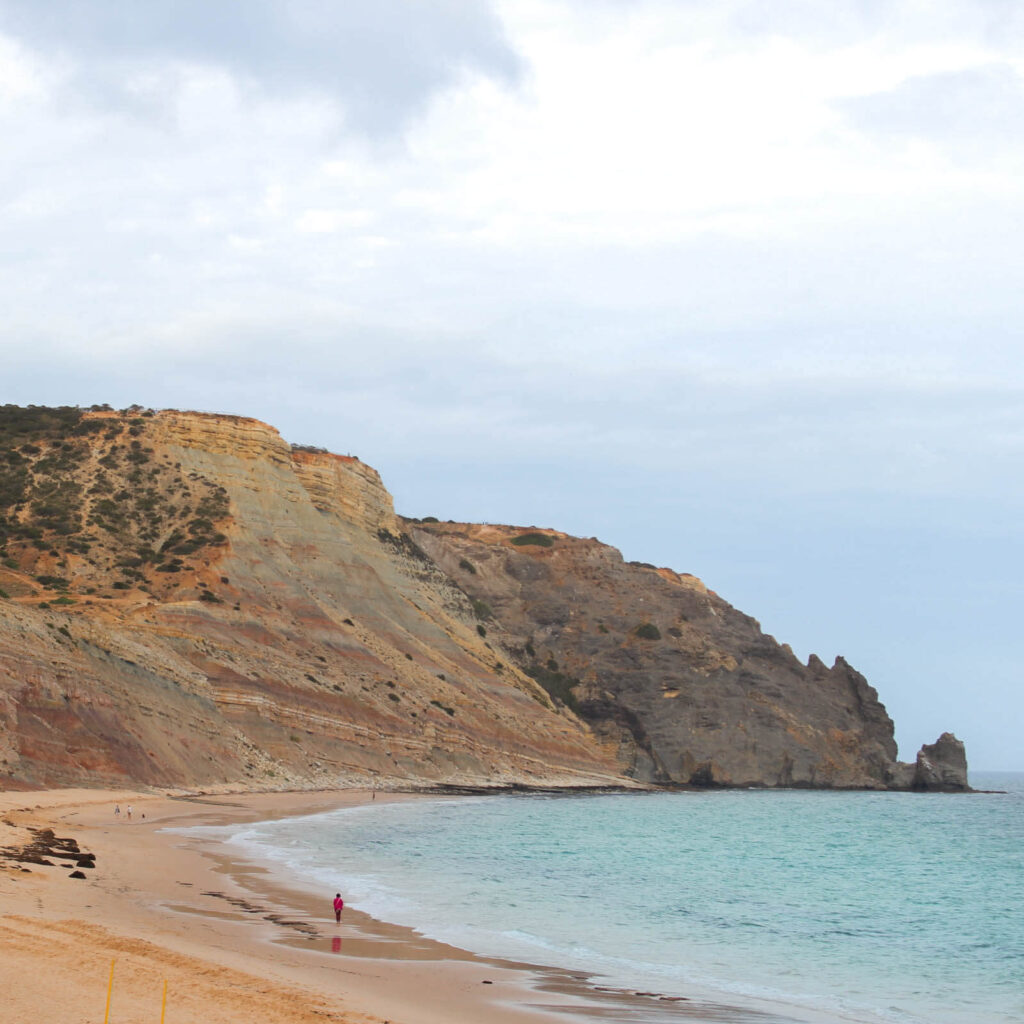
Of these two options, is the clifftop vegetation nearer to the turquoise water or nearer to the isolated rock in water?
the turquoise water

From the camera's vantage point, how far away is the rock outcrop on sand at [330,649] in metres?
46.6

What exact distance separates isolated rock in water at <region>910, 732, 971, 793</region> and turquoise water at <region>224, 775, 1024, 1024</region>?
2322 inches

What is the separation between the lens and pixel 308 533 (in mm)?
74562

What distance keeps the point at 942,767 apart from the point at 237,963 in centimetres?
10993

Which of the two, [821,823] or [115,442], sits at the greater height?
[115,442]

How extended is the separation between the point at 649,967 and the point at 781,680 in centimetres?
8870

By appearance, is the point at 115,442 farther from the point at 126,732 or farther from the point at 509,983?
the point at 509,983

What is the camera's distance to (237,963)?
45.5 ft

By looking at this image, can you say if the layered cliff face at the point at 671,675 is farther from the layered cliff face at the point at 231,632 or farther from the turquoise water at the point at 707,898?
the turquoise water at the point at 707,898

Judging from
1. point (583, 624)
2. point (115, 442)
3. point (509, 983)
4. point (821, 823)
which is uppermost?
point (115, 442)

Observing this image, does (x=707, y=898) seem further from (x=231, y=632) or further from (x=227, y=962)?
(x=231, y=632)

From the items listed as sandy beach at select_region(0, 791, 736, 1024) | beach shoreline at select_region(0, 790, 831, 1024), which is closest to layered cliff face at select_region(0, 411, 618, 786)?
sandy beach at select_region(0, 791, 736, 1024)

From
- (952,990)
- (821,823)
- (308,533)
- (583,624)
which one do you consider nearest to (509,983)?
(952,990)

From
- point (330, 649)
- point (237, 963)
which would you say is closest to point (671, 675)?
point (330, 649)
